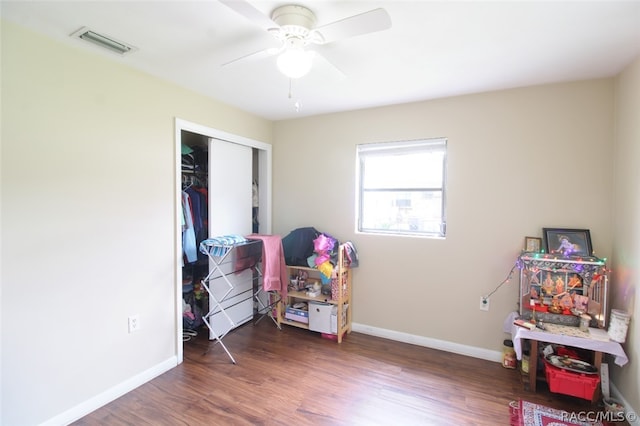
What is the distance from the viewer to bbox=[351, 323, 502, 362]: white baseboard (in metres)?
2.67

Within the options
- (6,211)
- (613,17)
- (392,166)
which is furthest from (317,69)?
(6,211)

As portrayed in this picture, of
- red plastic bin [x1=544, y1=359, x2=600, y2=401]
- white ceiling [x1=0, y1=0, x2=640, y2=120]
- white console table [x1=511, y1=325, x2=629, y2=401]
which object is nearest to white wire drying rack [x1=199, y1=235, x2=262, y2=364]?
white ceiling [x1=0, y1=0, x2=640, y2=120]

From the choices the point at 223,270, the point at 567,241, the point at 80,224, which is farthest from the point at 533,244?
the point at 80,224

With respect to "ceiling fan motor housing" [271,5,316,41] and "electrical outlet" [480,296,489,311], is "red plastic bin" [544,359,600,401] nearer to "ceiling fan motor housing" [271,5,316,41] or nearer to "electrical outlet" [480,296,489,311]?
"electrical outlet" [480,296,489,311]

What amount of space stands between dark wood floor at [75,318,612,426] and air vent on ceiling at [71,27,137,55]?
2.38 m

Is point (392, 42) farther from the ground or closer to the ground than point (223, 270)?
farther from the ground

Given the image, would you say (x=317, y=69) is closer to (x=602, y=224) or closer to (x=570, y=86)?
(x=570, y=86)

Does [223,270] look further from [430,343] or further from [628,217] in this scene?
[628,217]

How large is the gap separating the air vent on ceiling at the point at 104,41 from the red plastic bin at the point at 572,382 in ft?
11.7

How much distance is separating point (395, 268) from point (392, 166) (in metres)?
1.05

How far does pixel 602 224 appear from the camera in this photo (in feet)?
7.54

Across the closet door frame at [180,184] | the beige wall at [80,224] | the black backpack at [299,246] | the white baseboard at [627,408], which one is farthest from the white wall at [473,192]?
the beige wall at [80,224]

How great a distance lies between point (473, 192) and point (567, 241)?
776 mm

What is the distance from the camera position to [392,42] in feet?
5.93
